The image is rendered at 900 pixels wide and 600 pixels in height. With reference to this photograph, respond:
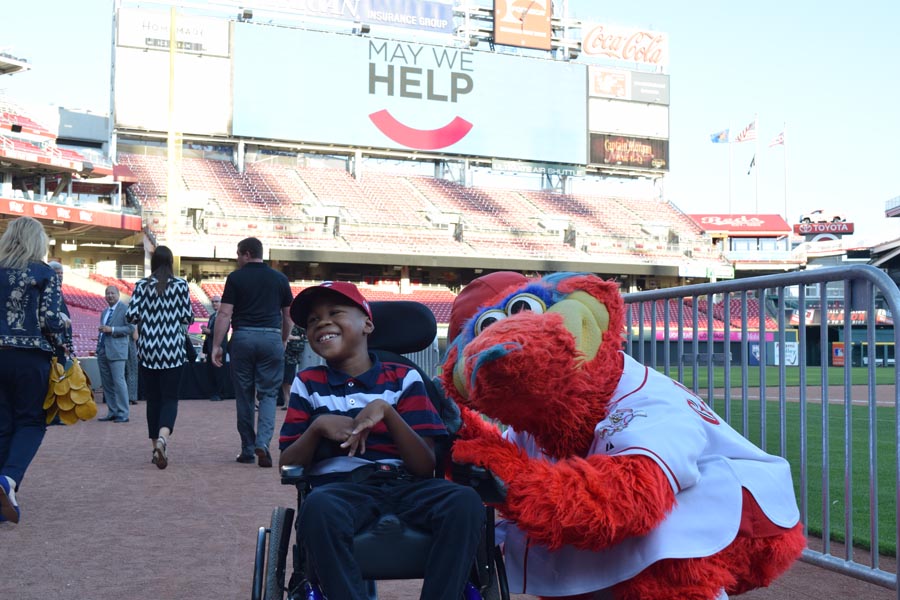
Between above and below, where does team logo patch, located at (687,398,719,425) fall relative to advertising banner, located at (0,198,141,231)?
below

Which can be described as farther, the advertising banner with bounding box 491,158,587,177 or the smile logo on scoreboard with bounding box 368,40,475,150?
the advertising banner with bounding box 491,158,587,177

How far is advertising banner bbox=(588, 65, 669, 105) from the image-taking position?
45.1 meters

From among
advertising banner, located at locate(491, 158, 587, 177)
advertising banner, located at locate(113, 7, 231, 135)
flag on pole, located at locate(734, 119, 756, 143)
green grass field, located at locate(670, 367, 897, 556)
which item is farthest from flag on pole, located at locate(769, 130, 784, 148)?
green grass field, located at locate(670, 367, 897, 556)

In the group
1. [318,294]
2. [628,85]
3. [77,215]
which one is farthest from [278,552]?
→ [628,85]

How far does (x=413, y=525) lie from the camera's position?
2.54m

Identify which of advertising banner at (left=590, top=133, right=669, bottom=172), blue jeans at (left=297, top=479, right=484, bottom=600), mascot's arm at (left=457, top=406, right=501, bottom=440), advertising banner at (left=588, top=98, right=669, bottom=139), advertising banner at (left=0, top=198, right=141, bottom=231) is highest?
advertising banner at (left=588, top=98, right=669, bottom=139)

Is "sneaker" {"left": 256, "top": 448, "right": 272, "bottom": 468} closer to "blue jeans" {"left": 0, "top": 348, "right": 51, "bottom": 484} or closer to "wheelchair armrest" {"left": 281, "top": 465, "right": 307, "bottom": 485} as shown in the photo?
"blue jeans" {"left": 0, "top": 348, "right": 51, "bottom": 484}

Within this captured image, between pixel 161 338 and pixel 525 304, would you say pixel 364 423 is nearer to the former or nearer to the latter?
pixel 525 304

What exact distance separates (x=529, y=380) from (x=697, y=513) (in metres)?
0.53

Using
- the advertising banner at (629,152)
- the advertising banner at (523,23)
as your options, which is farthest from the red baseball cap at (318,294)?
the advertising banner at (523,23)

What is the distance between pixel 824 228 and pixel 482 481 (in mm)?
66753

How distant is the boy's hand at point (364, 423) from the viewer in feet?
8.49

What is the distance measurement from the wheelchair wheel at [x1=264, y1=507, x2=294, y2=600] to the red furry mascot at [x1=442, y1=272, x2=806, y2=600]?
0.65 m

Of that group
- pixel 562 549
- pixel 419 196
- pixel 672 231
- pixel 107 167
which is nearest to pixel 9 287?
pixel 562 549
